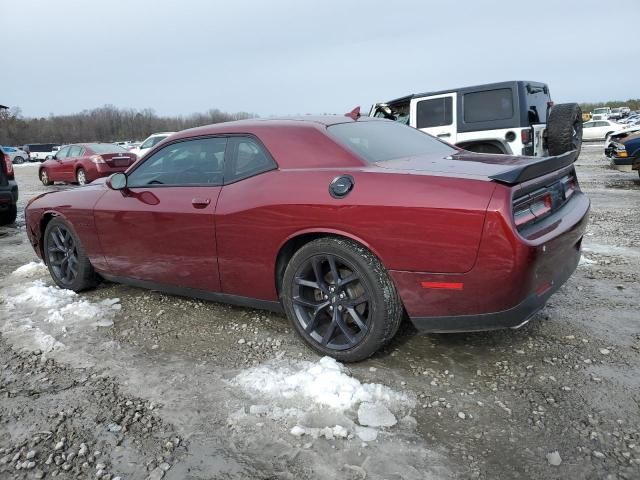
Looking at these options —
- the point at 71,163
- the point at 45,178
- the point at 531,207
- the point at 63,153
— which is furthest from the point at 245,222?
the point at 45,178

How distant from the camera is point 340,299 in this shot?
2.99 m

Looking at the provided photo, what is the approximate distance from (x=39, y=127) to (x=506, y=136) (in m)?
99.9

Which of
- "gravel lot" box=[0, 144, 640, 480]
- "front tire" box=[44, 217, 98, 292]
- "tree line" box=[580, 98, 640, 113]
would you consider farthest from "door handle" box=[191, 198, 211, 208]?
"tree line" box=[580, 98, 640, 113]

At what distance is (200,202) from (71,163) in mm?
14082

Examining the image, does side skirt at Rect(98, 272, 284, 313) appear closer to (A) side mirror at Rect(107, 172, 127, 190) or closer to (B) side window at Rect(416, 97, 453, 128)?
(A) side mirror at Rect(107, 172, 127, 190)

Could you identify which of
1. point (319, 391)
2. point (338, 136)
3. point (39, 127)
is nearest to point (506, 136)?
point (338, 136)

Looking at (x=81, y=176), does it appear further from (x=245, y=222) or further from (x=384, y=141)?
(x=384, y=141)

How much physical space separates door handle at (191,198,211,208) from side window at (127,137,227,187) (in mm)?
134

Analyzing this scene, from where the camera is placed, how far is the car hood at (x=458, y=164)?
2.71 metres

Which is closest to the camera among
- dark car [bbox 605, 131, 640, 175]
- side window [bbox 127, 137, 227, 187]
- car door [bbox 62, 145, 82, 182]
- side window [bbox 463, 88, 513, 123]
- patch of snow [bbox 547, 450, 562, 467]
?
patch of snow [bbox 547, 450, 562, 467]

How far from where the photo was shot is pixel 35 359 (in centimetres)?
329

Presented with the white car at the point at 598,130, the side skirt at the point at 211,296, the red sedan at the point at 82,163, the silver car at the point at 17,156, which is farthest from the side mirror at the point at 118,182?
the silver car at the point at 17,156

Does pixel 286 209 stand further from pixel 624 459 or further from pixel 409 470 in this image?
pixel 624 459

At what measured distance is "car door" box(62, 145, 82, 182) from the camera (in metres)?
15.6
